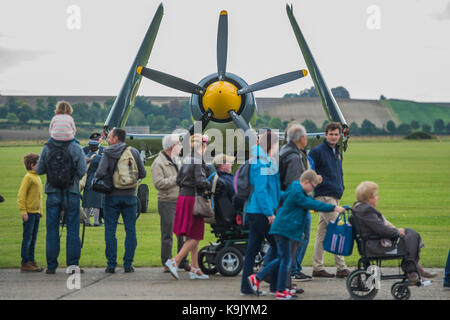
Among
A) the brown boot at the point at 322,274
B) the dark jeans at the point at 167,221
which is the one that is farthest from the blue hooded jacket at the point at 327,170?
the dark jeans at the point at 167,221

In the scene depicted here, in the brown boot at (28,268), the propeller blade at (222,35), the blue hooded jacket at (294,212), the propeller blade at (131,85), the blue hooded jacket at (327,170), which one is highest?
the propeller blade at (222,35)

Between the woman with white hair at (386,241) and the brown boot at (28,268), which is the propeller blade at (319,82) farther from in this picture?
the brown boot at (28,268)

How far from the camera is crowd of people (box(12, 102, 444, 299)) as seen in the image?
647 centimetres

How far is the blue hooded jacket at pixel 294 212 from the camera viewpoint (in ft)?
20.9

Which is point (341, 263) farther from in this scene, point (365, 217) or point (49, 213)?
point (49, 213)

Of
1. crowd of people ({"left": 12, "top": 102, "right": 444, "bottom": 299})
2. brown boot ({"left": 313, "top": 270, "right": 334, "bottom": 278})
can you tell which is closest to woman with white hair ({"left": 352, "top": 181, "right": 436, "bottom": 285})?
crowd of people ({"left": 12, "top": 102, "right": 444, "bottom": 299})

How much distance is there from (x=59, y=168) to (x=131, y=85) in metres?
7.43

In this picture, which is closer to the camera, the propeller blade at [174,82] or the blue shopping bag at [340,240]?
the blue shopping bag at [340,240]

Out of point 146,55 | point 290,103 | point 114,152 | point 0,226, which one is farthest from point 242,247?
point 290,103

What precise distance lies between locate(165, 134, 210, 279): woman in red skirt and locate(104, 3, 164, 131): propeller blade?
6729 millimetres

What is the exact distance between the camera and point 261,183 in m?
Answer: 6.59

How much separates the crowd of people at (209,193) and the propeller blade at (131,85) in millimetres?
6054

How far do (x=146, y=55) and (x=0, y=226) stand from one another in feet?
18.0

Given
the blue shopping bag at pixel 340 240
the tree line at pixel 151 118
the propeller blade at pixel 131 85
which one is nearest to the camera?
the blue shopping bag at pixel 340 240
